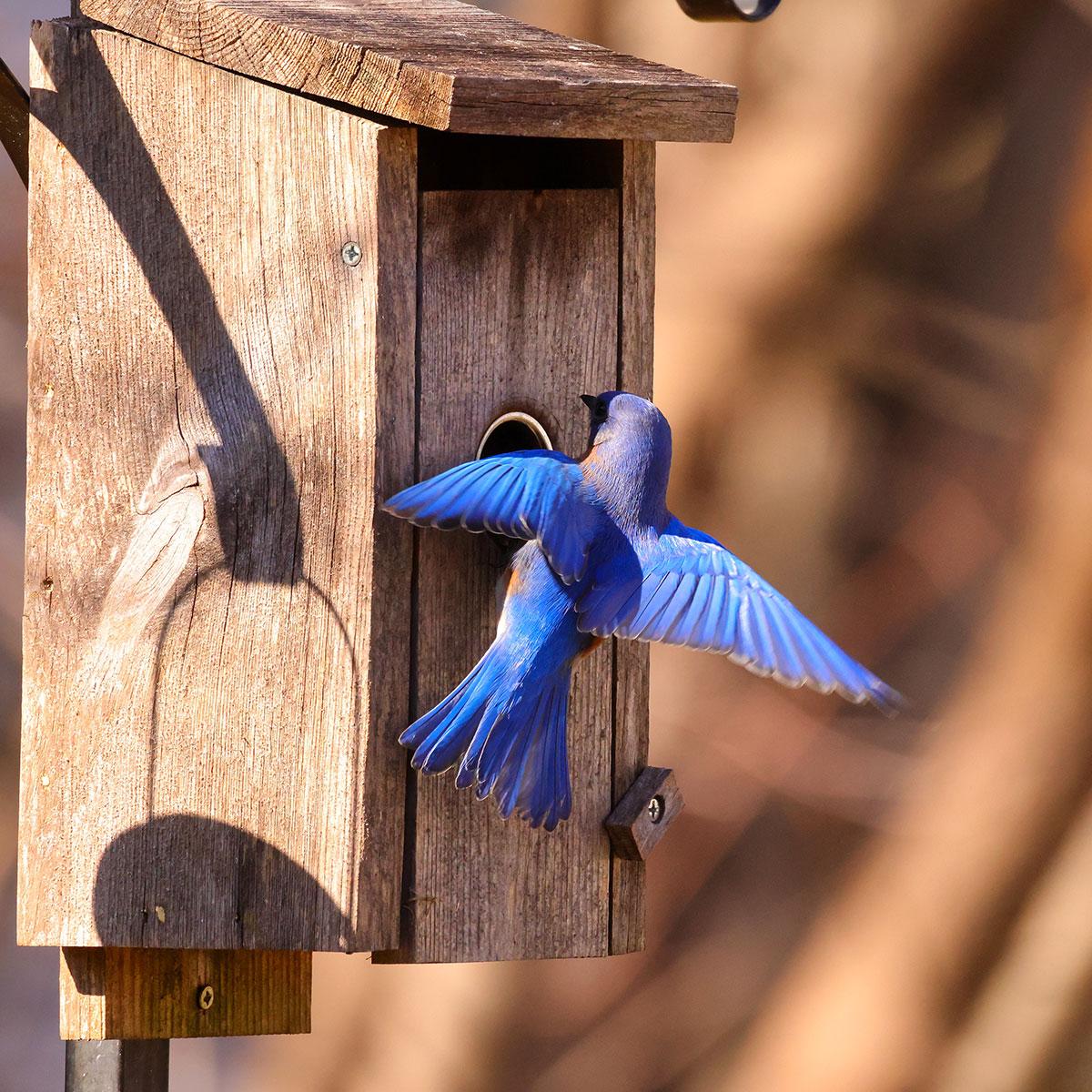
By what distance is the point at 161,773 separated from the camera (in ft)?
8.71

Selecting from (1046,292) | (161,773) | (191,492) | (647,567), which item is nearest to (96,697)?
(161,773)

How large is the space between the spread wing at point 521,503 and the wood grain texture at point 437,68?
46cm

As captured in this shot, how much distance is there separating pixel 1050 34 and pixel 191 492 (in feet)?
11.4

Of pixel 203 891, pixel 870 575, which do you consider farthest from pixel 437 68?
pixel 870 575

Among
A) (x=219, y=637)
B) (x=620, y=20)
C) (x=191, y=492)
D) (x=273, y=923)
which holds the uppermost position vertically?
(x=620, y=20)

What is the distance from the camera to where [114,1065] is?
106 inches

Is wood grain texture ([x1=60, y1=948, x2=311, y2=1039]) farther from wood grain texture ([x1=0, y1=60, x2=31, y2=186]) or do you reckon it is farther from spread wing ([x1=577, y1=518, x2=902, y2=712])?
wood grain texture ([x1=0, y1=60, x2=31, y2=186])

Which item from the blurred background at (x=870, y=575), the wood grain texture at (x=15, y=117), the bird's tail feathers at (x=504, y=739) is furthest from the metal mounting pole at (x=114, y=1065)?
the blurred background at (x=870, y=575)

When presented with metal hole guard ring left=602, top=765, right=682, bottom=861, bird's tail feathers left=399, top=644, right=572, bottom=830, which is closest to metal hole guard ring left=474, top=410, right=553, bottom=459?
bird's tail feathers left=399, top=644, right=572, bottom=830

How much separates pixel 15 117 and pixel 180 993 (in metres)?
1.34

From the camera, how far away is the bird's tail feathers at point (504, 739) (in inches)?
99.6

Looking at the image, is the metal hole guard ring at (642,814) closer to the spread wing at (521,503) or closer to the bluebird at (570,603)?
the bluebird at (570,603)

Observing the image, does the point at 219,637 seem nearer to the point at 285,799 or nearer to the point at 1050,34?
the point at 285,799

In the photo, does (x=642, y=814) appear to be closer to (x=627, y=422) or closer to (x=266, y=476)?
(x=627, y=422)
